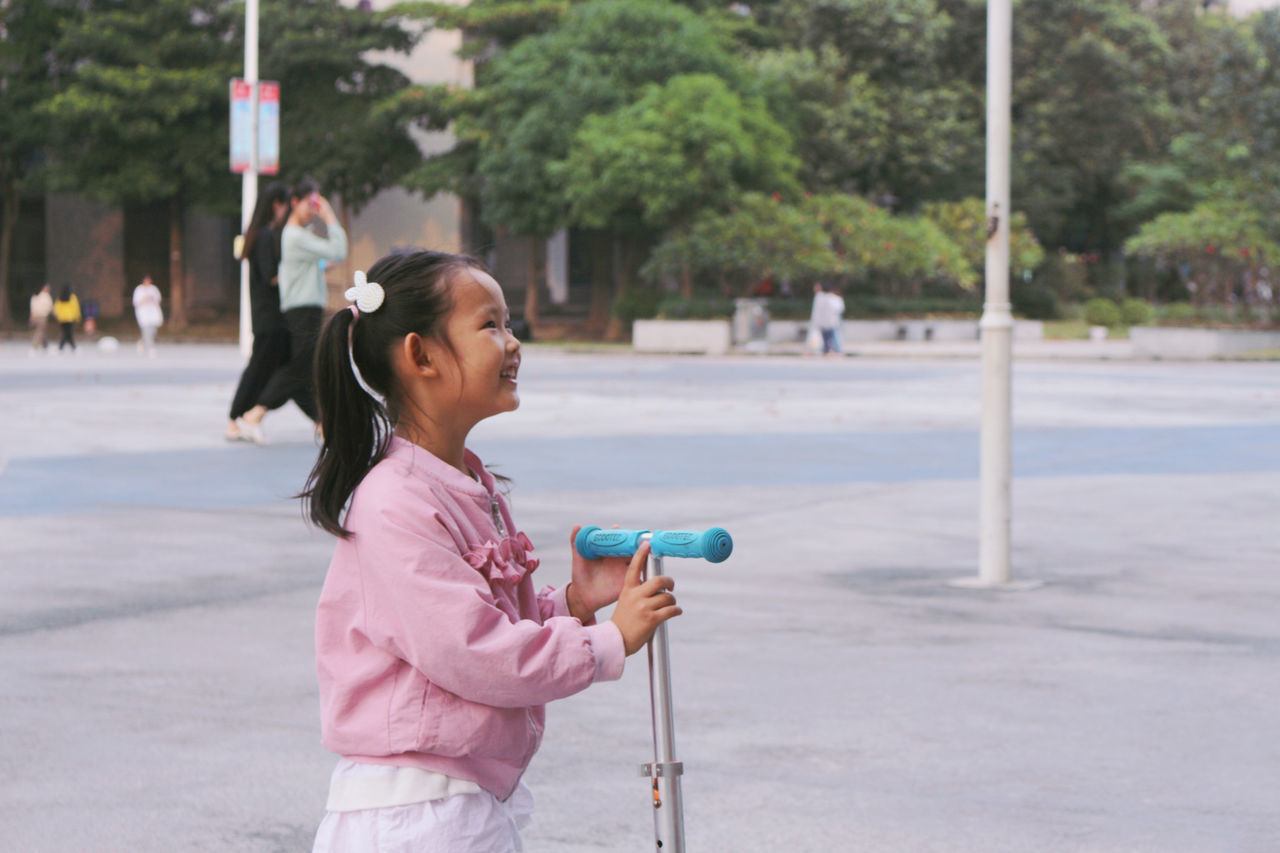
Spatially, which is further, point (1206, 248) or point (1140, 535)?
point (1206, 248)

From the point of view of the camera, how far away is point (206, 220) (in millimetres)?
55750

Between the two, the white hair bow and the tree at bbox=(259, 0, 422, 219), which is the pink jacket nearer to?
the white hair bow

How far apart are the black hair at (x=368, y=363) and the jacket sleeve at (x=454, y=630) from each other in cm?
14

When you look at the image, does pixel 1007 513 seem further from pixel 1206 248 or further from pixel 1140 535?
pixel 1206 248

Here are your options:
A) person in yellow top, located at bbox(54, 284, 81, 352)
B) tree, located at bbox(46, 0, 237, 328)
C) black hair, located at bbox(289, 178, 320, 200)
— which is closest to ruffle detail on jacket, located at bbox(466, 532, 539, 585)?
black hair, located at bbox(289, 178, 320, 200)

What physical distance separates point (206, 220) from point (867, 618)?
5171cm

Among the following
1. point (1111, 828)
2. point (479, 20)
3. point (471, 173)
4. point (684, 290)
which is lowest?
point (1111, 828)

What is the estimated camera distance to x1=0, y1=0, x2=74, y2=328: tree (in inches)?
1887

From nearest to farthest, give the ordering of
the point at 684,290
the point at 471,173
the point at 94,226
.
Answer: the point at 684,290 < the point at 471,173 < the point at 94,226

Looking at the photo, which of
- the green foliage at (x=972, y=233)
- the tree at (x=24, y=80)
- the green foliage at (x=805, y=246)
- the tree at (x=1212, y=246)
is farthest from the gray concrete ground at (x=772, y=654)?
the tree at (x=24, y=80)

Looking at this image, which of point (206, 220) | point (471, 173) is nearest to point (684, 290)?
point (471, 173)

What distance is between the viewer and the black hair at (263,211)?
495 inches

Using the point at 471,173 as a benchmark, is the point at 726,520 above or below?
below

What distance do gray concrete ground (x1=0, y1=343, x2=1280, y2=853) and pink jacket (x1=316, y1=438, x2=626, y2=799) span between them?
168cm
